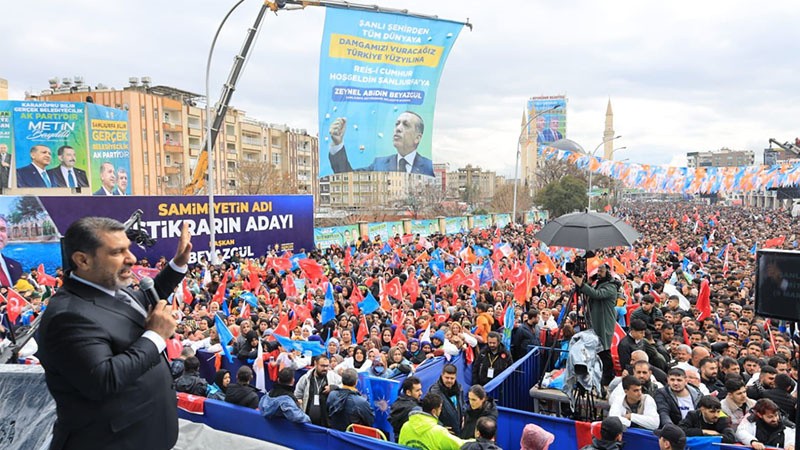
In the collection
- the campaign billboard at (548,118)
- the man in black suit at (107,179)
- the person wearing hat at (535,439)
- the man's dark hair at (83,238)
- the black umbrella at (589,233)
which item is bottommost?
the person wearing hat at (535,439)

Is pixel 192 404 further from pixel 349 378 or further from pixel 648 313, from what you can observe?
pixel 648 313

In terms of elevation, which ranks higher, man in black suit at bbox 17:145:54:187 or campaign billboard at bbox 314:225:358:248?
man in black suit at bbox 17:145:54:187

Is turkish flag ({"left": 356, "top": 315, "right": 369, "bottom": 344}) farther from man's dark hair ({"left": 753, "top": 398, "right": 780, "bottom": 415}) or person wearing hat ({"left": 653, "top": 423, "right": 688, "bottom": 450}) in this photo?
man's dark hair ({"left": 753, "top": 398, "right": 780, "bottom": 415})

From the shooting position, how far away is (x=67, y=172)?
1485 inches

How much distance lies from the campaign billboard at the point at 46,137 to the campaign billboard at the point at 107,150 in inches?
74.9

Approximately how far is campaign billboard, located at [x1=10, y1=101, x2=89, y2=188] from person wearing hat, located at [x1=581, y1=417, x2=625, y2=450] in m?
40.7

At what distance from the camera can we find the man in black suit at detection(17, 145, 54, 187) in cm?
3681

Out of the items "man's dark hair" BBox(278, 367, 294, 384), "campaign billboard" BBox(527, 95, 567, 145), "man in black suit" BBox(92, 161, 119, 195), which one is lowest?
"man's dark hair" BBox(278, 367, 294, 384)

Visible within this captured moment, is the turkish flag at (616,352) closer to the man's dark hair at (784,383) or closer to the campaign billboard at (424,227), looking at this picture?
the man's dark hair at (784,383)

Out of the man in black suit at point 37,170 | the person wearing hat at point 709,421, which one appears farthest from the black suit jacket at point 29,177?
the person wearing hat at point 709,421

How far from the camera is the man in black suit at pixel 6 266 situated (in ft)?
55.2

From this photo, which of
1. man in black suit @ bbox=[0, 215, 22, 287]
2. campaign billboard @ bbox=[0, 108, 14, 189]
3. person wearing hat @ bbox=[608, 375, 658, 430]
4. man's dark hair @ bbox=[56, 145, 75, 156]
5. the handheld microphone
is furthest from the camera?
man's dark hair @ bbox=[56, 145, 75, 156]

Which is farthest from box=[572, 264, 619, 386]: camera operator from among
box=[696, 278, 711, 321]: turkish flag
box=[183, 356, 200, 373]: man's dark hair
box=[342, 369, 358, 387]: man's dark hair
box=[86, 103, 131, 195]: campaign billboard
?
box=[86, 103, 131, 195]: campaign billboard

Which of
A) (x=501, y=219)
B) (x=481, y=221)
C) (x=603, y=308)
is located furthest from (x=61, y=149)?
(x=603, y=308)
